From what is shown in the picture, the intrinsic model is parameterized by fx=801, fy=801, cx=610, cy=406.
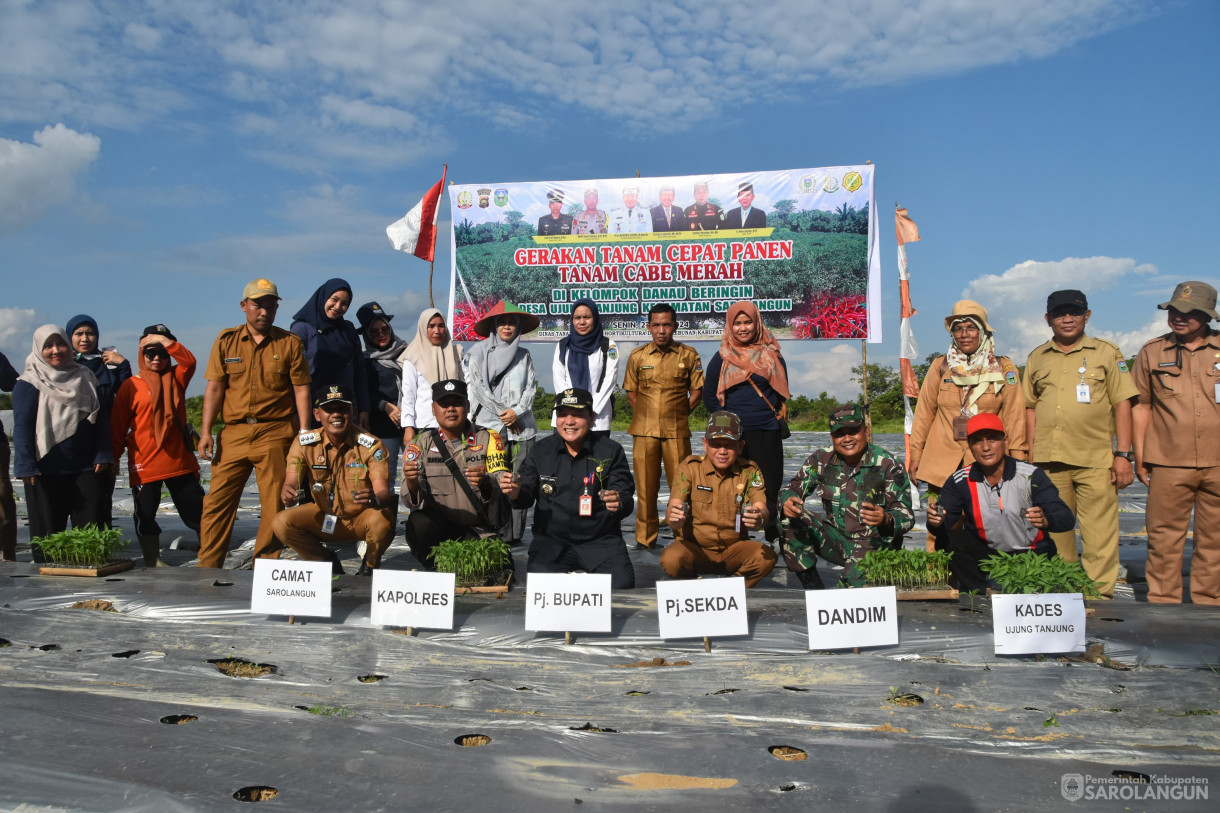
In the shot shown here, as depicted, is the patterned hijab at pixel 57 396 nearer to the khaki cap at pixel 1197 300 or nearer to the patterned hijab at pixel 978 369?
the patterned hijab at pixel 978 369

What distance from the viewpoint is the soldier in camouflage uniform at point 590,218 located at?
8773 millimetres

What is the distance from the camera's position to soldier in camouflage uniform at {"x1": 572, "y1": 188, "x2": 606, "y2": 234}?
28.8 feet

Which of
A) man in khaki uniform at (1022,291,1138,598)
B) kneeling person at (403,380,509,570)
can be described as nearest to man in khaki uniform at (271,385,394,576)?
kneeling person at (403,380,509,570)

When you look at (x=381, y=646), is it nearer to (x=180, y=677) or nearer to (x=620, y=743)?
(x=180, y=677)

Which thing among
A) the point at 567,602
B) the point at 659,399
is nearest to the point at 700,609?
the point at 567,602

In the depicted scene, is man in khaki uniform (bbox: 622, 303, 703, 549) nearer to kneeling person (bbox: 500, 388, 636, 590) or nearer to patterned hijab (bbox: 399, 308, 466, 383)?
kneeling person (bbox: 500, 388, 636, 590)

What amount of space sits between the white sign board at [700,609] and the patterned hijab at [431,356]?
3.21 m

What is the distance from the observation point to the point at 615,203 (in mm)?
8734

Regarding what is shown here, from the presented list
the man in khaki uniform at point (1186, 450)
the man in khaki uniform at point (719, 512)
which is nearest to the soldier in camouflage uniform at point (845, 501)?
the man in khaki uniform at point (719, 512)

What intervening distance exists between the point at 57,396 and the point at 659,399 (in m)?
4.13

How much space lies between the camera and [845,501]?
4578 mm

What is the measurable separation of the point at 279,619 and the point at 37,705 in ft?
4.05

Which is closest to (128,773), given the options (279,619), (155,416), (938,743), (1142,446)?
(279,619)
